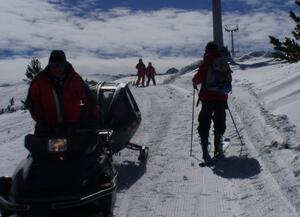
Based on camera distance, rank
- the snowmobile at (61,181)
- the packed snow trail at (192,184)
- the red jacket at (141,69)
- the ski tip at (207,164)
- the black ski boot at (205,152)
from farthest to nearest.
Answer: the red jacket at (141,69) → the black ski boot at (205,152) → the ski tip at (207,164) → the packed snow trail at (192,184) → the snowmobile at (61,181)

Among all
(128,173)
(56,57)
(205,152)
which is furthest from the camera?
(205,152)

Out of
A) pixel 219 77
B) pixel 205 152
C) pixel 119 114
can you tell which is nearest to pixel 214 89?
pixel 219 77

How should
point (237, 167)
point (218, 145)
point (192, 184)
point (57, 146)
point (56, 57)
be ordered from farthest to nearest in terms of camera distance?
1. point (218, 145)
2. point (237, 167)
3. point (192, 184)
4. point (56, 57)
5. point (57, 146)

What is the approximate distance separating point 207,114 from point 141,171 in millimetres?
1536

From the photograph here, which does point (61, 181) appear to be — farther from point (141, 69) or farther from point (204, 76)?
point (141, 69)

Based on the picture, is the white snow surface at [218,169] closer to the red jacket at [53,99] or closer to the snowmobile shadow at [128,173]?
the snowmobile shadow at [128,173]

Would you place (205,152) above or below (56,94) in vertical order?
below

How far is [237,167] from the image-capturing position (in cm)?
871

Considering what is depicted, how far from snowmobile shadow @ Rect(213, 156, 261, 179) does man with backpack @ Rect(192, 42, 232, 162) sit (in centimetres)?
29

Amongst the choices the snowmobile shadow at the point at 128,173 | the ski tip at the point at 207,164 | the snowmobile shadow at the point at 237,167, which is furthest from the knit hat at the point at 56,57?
the ski tip at the point at 207,164

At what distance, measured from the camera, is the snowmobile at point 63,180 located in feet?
18.2

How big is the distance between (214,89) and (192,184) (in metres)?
1.98

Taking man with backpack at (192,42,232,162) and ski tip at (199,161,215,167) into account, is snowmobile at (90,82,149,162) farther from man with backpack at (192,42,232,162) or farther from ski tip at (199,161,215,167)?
man with backpack at (192,42,232,162)

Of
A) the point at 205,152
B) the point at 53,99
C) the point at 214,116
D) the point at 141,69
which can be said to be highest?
the point at 53,99
